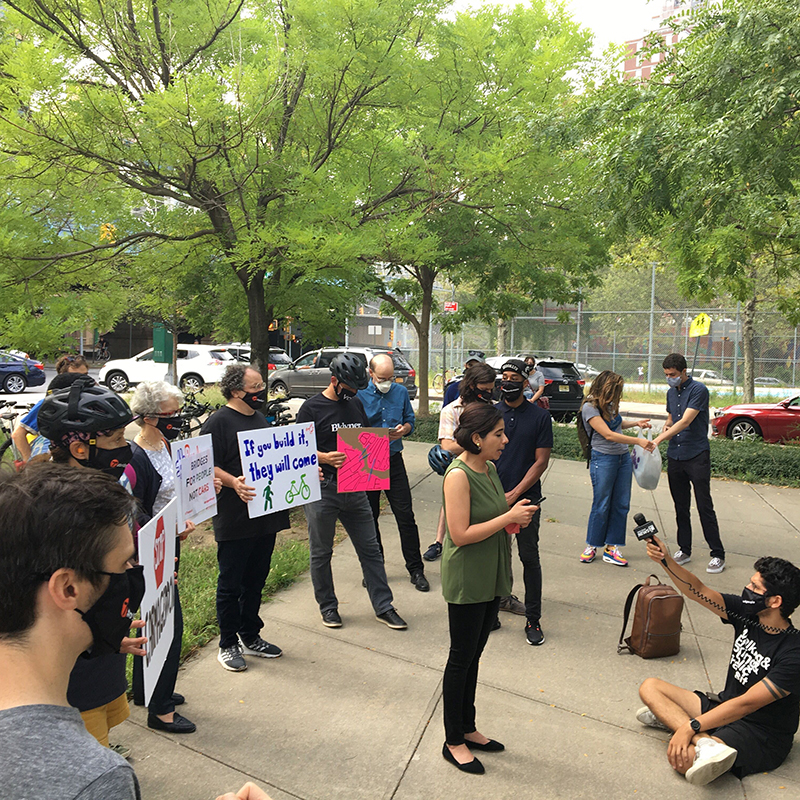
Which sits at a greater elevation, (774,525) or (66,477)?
(66,477)

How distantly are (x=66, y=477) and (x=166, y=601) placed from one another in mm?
1567

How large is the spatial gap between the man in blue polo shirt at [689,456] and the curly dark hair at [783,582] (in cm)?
300

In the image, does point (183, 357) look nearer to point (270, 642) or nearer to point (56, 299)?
point (56, 299)

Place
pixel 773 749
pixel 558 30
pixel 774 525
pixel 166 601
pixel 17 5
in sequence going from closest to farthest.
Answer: pixel 166 601 → pixel 773 749 → pixel 17 5 → pixel 774 525 → pixel 558 30

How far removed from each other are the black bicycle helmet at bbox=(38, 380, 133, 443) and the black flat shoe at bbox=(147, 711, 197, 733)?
1.79 meters

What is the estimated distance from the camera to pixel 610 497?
6391 millimetres

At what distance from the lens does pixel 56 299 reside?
6.83 m

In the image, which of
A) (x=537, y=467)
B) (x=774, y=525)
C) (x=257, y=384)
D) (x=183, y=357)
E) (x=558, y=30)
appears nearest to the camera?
(x=257, y=384)

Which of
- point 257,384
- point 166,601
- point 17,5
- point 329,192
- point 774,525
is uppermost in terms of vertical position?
point 17,5

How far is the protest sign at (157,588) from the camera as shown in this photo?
7.20 feet

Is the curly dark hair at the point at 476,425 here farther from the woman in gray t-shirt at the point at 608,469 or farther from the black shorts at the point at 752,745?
the woman in gray t-shirt at the point at 608,469

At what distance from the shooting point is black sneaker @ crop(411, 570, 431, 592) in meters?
5.56

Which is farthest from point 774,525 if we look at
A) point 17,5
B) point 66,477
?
point 17,5

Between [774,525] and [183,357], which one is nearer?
[774,525]
